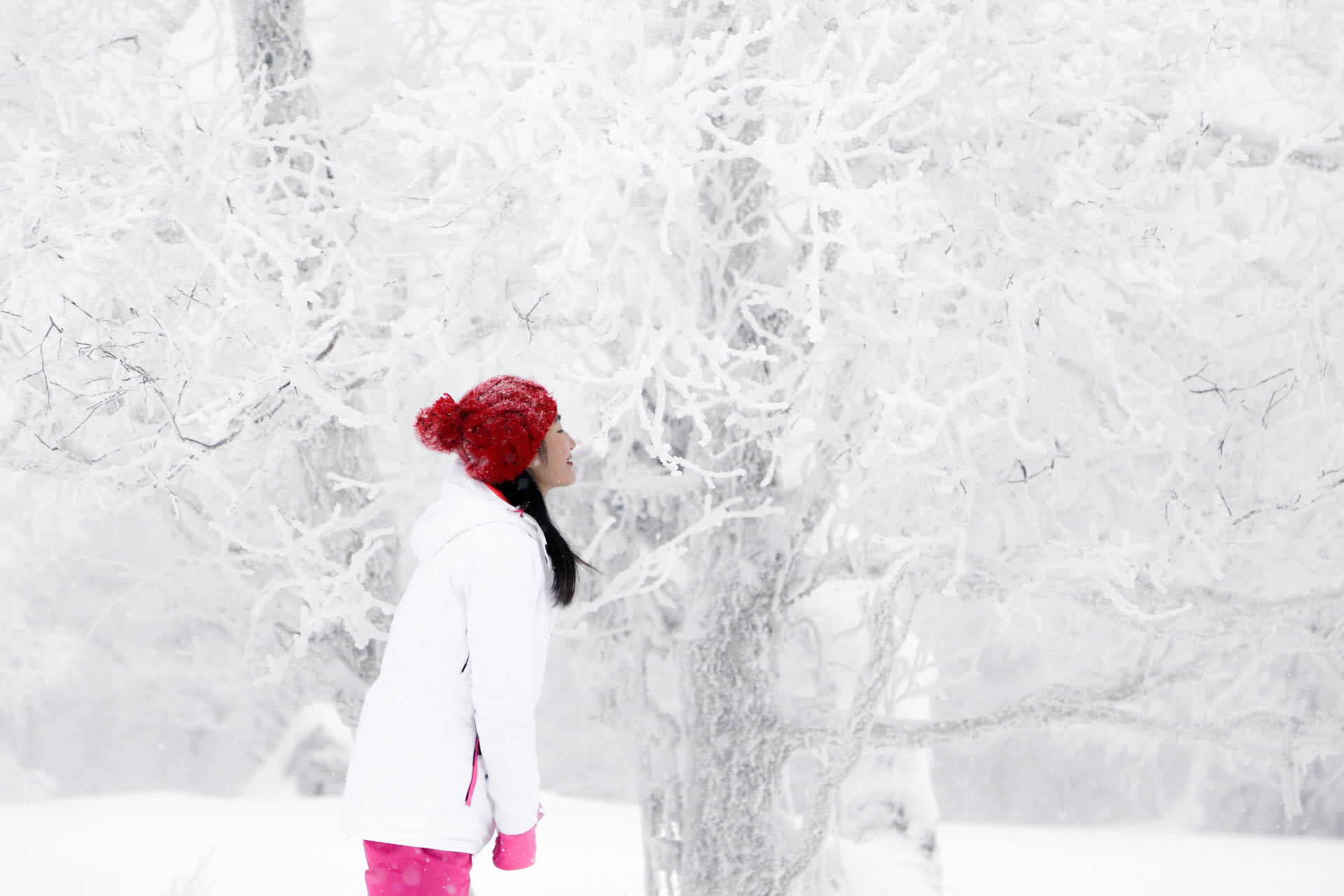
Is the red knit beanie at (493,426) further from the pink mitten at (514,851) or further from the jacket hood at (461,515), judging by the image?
the pink mitten at (514,851)

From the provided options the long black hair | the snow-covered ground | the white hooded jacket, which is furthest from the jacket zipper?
the snow-covered ground

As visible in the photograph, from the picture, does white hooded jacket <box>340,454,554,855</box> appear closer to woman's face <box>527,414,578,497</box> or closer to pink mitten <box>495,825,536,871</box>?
pink mitten <box>495,825,536,871</box>

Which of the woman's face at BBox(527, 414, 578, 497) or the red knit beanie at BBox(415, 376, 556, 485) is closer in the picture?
the red knit beanie at BBox(415, 376, 556, 485)

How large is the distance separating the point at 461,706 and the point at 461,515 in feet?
1.12

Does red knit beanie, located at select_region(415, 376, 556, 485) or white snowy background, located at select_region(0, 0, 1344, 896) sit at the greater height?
white snowy background, located at select_region(0, 0, 1344, 896)

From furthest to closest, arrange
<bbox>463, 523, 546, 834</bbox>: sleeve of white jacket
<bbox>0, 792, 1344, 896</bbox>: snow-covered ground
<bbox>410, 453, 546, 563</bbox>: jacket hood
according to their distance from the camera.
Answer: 1. <bbox>0, 792, 1344, 896</bbox>: snow-covered ground
2. <bbox>410, 453, 546, 563</bbox>: jacket hood
3. <bbox>463, 523, 546, 834</bbox>: sleeve of white jacket

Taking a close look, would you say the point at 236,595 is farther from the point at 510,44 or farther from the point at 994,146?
the point at 994,146

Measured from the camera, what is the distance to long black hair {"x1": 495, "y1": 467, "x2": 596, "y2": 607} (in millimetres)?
2188

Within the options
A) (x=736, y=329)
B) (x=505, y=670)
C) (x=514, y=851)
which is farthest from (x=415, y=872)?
(x=736, y=329)

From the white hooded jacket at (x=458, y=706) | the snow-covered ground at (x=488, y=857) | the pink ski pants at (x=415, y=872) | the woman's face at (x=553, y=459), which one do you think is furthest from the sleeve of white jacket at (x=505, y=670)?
the snow-covered ground at (x=488, y=857)

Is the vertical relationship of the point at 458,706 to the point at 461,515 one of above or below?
below

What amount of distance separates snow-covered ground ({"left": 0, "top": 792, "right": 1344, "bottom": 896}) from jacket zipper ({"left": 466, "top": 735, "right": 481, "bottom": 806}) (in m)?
6.44

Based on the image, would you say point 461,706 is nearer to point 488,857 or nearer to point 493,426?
point 493,426

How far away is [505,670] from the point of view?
198 centimetres
